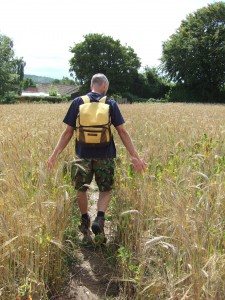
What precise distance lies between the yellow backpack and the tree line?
40117 millimetres

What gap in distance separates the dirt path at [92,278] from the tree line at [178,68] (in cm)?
4058

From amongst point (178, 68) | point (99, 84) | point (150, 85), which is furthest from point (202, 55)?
point (99, 84)

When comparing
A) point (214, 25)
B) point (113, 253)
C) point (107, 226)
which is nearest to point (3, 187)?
point (113, 253)

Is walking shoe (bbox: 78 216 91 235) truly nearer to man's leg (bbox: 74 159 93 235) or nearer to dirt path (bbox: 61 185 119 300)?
man's leg (bbox: 74 159 93 235)

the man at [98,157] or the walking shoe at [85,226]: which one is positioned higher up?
the man at [98,157]

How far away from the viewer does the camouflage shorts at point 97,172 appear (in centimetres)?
381

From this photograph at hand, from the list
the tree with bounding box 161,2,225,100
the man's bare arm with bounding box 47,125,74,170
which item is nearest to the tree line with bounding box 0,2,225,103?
the tree with bounding box 161,2,225,100

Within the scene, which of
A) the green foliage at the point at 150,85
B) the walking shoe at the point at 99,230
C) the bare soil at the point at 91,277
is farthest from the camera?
the green foliage at the point at 150,85

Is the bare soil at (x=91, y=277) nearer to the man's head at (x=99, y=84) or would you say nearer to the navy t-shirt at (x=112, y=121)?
the navy t-shirt at (x=112, y=121)

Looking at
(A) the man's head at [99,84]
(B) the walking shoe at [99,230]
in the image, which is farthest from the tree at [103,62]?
(B) the walking shoe at [99,230]

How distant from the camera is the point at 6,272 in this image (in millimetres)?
2363

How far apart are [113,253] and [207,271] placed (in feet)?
4.79

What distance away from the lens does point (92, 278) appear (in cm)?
305

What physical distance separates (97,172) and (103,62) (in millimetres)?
53485
